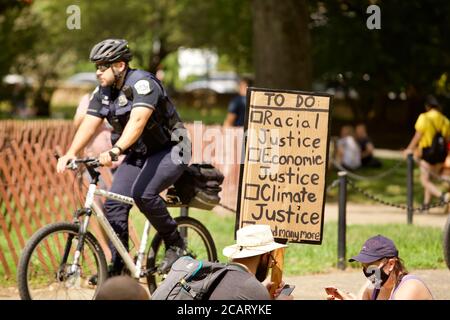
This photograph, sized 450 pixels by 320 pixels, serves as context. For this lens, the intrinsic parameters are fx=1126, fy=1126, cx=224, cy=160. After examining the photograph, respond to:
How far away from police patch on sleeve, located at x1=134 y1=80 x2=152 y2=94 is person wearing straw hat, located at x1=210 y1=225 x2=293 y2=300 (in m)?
1.90

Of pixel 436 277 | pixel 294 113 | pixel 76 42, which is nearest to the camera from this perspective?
pixel 294 113

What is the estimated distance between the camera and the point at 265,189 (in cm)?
823

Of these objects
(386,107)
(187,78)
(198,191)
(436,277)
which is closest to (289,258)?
(436,277)

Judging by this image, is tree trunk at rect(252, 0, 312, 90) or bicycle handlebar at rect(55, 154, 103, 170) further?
tree trunk at rect(252, 0, 312, 90)

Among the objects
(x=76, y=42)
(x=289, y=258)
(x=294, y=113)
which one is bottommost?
(x=289, y=258)

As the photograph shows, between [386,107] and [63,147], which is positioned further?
[386,107]

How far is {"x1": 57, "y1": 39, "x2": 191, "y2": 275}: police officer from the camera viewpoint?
7758 millimetres

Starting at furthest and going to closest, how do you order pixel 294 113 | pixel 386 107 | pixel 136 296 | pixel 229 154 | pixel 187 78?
pixel 187 78 → pixel 386 107 → pixel 229 154 → pixel 294 113 → pixel 136 296

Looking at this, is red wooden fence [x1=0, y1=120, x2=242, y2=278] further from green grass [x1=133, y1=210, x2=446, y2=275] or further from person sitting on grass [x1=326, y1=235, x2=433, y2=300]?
person sitting on grass [x1=326, y1=235, x2=433, y2=300]

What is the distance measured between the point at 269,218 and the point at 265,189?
0.22m

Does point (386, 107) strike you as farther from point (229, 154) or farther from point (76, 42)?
point (76, 42)

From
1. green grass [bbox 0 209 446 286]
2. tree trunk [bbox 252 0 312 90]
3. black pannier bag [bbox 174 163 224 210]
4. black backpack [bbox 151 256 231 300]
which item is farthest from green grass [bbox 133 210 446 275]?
tree trunk [bbox 252 0 312 90]

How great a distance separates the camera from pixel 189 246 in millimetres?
8578

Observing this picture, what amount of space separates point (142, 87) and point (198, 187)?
1.02m
